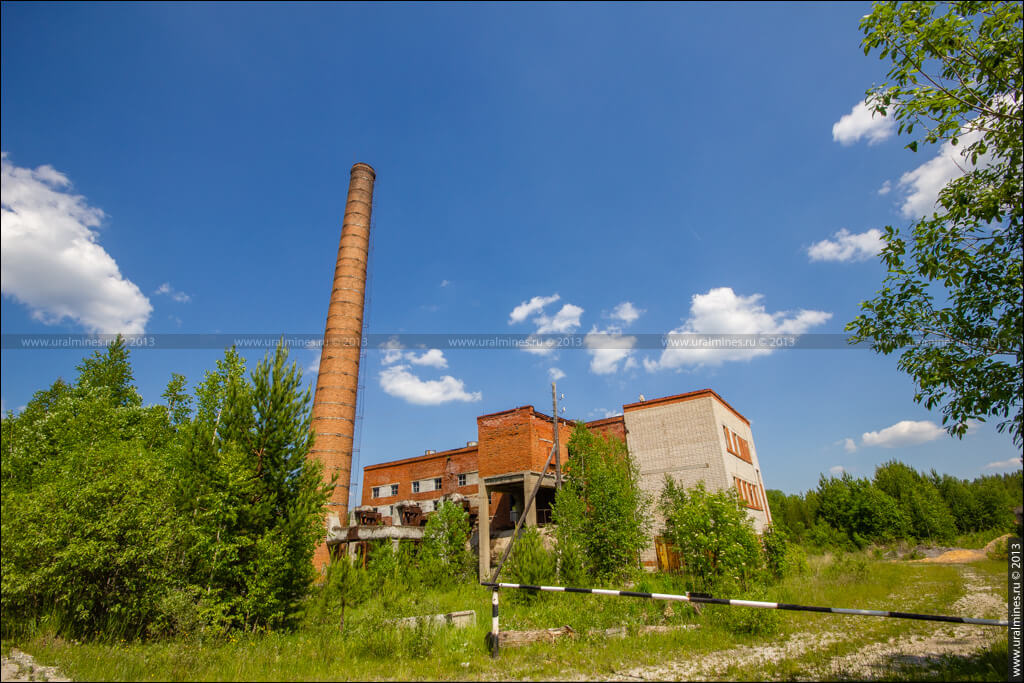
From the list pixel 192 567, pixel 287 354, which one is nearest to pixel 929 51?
pixel 287 354

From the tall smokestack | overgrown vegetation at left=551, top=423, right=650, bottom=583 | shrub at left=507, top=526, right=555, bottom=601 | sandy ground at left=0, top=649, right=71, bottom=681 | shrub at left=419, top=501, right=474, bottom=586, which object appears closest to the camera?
sandy ground at left=0, top=649, right=71, bottom=681

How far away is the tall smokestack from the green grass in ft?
38.5

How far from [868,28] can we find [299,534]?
516 inches

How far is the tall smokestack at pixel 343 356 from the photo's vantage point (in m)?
23.1

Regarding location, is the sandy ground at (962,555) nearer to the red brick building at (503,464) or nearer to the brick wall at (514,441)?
the red brick building at (503,464)

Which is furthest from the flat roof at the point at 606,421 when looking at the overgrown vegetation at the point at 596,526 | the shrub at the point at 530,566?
the shrub at the point at 530,566

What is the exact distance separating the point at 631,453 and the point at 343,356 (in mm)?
16067

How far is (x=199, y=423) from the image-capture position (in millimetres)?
10141

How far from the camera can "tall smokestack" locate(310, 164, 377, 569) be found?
910 inches

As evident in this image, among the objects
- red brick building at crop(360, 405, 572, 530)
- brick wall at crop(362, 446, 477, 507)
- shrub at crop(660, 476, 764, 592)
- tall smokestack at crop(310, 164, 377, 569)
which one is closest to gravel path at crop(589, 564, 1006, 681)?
shrub at crop(660, 476, 764, 592)

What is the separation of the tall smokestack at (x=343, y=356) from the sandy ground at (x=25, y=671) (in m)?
14.4

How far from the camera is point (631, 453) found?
25.3 metres

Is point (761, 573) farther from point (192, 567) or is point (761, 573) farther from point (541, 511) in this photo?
point (192, 567)

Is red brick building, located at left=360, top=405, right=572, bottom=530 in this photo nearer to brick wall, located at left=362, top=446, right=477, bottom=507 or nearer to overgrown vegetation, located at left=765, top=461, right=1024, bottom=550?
brick wall, located at left=362, top=446, right=477, bottom=507
